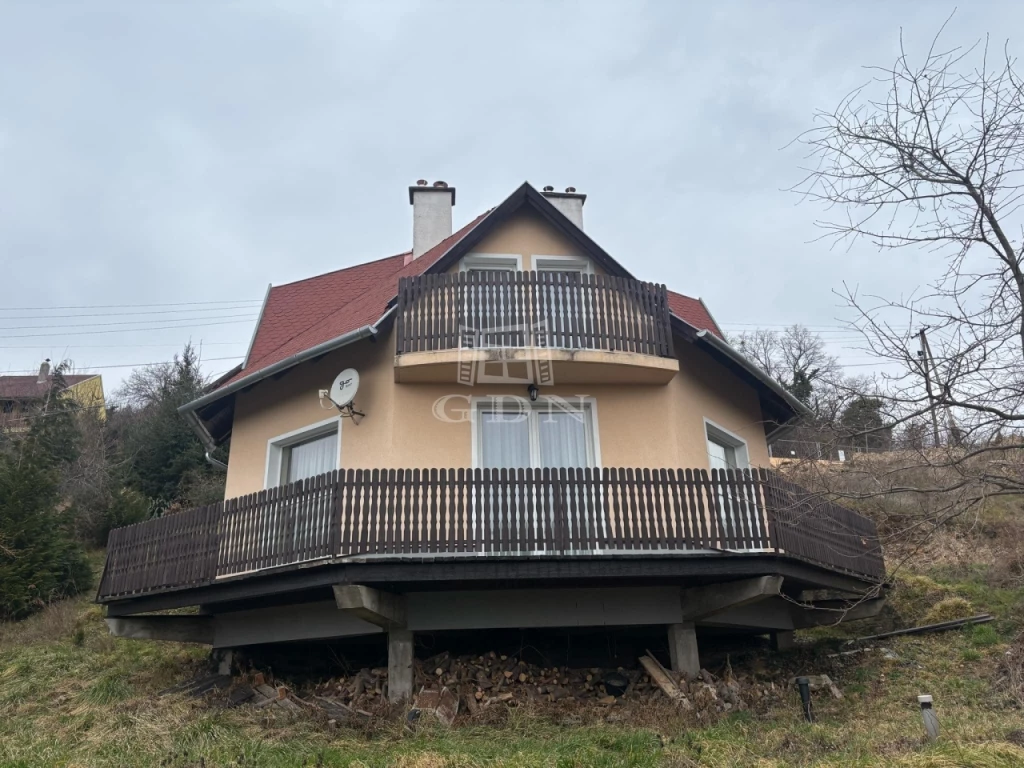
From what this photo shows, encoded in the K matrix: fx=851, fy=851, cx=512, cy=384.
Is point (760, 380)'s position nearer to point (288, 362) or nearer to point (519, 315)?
point (519, 315)

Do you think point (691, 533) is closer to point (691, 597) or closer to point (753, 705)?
point (691, 597)

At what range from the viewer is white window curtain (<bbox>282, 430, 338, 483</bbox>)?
491 inches

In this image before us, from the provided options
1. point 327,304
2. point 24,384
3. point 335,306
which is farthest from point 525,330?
point 24,384

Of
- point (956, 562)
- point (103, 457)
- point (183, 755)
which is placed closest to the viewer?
point (183, 755)

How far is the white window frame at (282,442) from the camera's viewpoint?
12.5 meters

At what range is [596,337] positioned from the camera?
1155cm

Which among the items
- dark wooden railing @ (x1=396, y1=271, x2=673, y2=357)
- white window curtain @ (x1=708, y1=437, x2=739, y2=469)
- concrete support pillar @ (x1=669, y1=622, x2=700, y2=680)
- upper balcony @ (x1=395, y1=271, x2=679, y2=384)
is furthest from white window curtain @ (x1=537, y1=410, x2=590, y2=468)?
concrete support pillar @ (x1=669, y1=622, x2=700, y2=680)

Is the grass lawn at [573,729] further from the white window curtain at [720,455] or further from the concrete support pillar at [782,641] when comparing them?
the white window curtain at [720,455]

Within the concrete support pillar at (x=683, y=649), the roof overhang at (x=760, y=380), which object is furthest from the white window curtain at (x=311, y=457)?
the roof overhang at (x=760, y=380)

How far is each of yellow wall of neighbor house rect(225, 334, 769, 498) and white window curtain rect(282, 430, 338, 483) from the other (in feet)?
1.05

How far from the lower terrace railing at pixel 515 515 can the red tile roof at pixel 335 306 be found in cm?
280

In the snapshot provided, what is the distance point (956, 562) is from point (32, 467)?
63.6 feet

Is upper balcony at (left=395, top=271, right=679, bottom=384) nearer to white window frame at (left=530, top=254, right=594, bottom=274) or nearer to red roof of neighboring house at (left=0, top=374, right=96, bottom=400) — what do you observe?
white window frame at (left=530, top=254, right=594, bottom=274)

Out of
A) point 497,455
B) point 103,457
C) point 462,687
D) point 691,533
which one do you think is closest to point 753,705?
point 691,533
